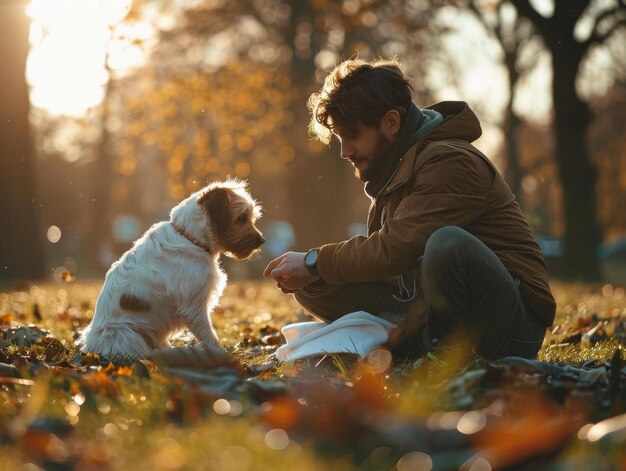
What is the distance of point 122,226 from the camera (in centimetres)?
7088

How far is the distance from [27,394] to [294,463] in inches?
64.8

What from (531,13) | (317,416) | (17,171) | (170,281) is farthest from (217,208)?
(531,13)

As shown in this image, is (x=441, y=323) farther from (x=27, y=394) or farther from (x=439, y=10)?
(x=439, y=10)

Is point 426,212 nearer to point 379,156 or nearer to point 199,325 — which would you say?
point 379,156

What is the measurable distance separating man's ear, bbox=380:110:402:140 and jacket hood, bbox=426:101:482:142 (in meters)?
0.21

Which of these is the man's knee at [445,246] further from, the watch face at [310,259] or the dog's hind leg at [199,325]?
the dog's hind leg at [199,325]

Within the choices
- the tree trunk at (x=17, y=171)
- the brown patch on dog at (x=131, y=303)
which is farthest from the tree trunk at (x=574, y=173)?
the brown patch on dog at (x=131, y=303)

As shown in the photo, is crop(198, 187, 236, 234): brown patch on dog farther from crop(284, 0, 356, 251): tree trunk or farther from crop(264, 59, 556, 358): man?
crop(284, 0, 356, 251): tree trunk

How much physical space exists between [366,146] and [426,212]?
2.16 feet

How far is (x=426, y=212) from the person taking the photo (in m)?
4.34

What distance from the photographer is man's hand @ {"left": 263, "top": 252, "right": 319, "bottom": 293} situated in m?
4.75

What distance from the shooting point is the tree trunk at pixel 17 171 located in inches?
594

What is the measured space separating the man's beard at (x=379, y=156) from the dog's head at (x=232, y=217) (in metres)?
1.31

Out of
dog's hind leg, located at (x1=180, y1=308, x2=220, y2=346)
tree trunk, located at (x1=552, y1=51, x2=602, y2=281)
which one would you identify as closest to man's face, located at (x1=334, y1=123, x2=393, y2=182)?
dog's hind leg, located at (x1=180, y1=308, x2=220, y2=346)
